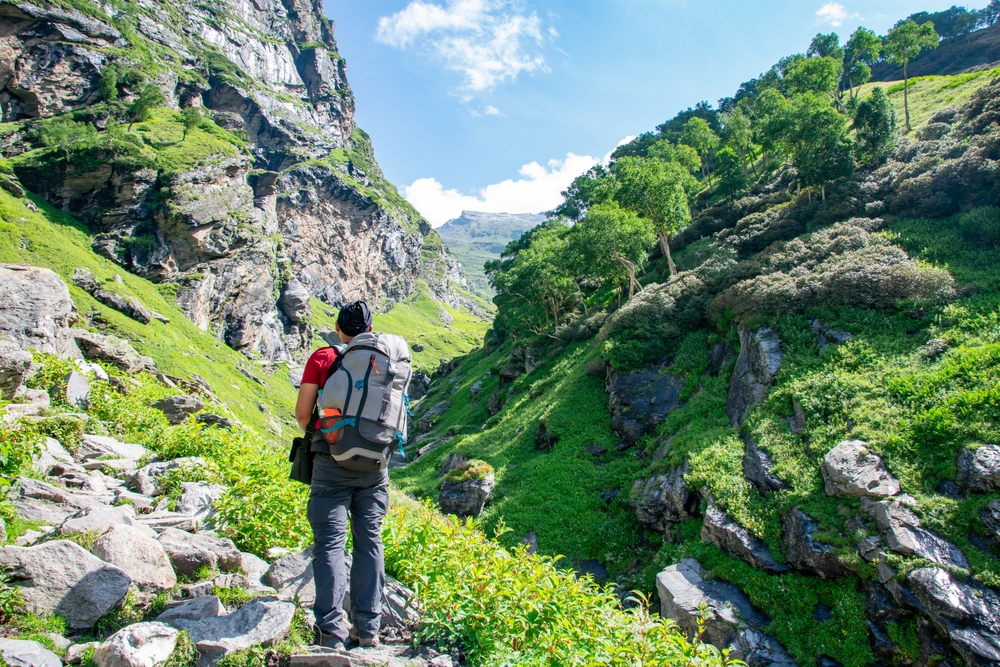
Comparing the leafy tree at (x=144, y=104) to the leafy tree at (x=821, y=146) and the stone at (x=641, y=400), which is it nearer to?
the stone at (x=641, y=400)

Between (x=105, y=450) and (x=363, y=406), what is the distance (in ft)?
28.7

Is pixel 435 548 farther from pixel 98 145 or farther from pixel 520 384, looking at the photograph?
pixel 98 145

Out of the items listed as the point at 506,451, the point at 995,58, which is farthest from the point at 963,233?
the point at 995,58

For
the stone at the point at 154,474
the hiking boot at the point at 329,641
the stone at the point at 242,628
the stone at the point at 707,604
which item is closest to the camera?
the stone at the point at 242,628

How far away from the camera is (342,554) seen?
4789 mm

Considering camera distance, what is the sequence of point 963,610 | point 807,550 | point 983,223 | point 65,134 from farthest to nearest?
point 65,134 → point 983,223 → point 807,550 → point 963,610

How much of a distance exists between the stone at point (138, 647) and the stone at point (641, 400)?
19.8 meters

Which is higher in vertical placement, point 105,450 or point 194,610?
point 105,450

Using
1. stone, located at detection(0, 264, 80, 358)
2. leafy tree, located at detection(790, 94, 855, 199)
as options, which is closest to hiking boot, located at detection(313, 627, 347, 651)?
stone, located at detection(0, 264, 80, 358)

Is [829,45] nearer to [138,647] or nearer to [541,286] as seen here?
[541,286]

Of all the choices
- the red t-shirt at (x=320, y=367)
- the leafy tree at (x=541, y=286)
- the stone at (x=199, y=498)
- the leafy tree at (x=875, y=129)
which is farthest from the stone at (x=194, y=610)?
the leafy tree at (x=875, y=129)

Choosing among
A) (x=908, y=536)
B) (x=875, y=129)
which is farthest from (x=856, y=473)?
(x=875, y=129)

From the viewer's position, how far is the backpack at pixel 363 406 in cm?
475

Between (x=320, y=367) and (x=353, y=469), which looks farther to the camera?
(x=320, y=367)
